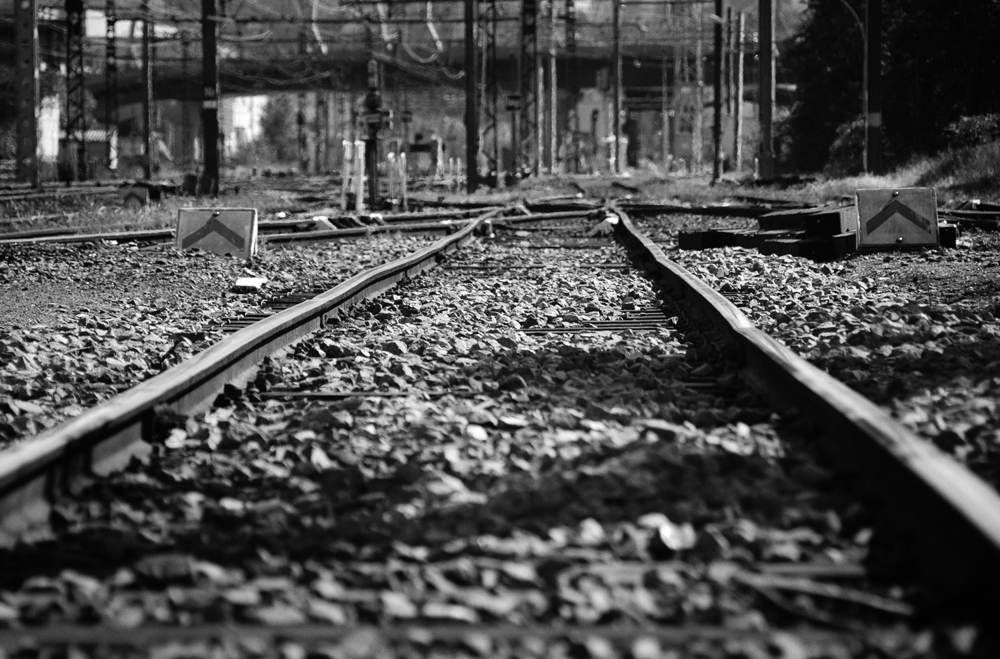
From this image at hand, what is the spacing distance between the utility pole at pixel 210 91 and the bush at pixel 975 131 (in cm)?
1788

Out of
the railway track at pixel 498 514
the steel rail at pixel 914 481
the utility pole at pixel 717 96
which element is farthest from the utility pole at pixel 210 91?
the steel rail at pixel 914 481

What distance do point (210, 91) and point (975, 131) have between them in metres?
18.3

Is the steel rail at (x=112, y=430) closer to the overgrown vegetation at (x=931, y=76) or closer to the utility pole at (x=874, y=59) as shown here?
the utility pole at (x=874, y=59)

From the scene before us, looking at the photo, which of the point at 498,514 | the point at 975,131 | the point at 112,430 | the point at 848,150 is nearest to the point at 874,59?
the point at 975,131

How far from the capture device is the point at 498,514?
359cm

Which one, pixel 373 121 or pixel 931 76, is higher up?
pixel 931 76

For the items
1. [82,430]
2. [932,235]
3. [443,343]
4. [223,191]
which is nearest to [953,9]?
[223,191]

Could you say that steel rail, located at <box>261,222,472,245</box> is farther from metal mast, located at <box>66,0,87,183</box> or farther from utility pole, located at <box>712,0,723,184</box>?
metal mast, located at <box>66,0,87,183</box>

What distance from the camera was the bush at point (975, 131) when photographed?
32.2 meters

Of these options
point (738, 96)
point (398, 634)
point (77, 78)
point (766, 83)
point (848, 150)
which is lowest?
point (398, 634)

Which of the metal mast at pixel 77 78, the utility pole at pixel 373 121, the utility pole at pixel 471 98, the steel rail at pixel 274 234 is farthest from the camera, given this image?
the metal mast at pixel 77 78

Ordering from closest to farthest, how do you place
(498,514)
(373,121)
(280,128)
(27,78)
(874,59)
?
(498,514)
(373,121)
(874,59)
(27,78)
(280,128)

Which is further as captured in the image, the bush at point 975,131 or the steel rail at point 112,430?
the bush at point 975,131

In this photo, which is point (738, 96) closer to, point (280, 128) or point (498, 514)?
point (498, 514)
